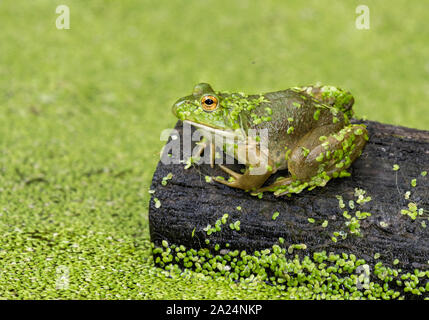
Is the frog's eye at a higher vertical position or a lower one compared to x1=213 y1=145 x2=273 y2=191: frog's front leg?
higher

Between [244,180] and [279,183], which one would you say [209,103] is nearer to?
[244,180]

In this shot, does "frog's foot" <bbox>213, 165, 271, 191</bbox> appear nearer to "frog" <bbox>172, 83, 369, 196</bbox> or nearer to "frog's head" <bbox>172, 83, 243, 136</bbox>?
"frog" <bbox>172, 83, 369, 196</bbox>

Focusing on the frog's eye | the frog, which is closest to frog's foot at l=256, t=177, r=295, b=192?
the frog

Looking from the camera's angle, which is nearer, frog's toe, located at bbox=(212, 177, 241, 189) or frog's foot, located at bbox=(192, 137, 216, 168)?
frog's toe, located at bbox=(212, 177, 241, 189)

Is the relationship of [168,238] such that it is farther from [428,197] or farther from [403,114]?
[403,114]

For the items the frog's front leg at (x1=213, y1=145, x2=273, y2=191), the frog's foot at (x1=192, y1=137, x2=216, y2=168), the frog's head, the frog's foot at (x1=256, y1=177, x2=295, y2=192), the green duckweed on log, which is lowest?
the green duckweed on log

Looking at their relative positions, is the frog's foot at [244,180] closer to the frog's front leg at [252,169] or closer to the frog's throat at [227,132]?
the frog's front leg at [252,169]
